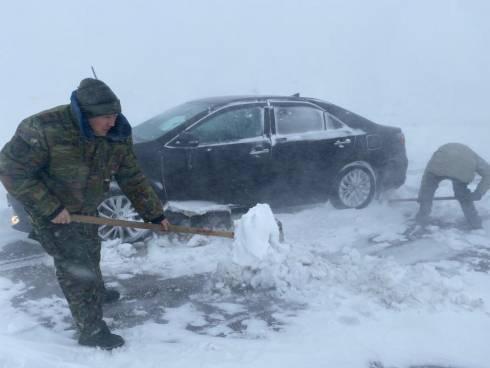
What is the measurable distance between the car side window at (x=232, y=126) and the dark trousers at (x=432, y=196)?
2199mm

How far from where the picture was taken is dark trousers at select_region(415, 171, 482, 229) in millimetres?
6316

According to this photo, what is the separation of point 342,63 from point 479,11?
10.0 metres

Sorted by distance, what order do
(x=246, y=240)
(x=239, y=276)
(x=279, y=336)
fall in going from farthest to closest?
(x=239, y=276), (x=246, y=240), (x=279, y=336)

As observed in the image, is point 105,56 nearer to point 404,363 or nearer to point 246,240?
point 246,240

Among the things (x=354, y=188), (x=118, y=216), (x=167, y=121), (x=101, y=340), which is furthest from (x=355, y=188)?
(x=101, y=340)

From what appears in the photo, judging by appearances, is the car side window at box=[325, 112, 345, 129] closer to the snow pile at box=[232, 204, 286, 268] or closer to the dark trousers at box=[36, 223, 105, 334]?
the snow pile at box=[232, 204, 286, 268]

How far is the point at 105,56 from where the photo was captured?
1859 cm

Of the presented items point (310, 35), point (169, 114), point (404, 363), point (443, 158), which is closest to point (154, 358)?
point (404, 363)

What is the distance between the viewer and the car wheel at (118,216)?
5512 mm

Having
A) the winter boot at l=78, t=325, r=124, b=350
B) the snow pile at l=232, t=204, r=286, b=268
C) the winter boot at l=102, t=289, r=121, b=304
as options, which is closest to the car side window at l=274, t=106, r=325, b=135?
→ the snow pile at l=232, t=204, r=286, b=268

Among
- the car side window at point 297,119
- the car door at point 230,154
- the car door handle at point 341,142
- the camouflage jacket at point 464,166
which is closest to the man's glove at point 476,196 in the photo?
the camouflage jacket at point 464,166

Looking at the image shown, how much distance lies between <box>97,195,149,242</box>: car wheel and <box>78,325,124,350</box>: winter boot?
2134 mm

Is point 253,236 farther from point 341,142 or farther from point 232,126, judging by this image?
point 341,142

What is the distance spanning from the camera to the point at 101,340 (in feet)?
11.4
